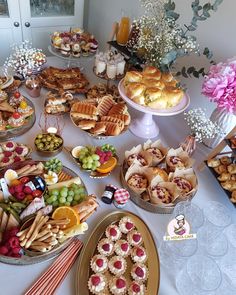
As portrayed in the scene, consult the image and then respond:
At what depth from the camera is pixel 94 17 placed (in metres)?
2.33

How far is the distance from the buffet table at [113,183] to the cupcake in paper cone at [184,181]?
0.22 ft

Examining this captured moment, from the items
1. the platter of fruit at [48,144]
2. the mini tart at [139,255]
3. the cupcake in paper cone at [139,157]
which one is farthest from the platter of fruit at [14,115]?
the mini tart at [139,255]

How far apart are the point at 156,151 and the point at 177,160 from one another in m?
0.09

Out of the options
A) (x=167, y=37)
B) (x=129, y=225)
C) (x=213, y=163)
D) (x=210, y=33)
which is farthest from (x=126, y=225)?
(x=210, y=33)

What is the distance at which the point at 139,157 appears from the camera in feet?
3.59

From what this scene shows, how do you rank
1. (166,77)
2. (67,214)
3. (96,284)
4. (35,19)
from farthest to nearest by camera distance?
(35,19) → (166,77) → (67,214) → (96,284)

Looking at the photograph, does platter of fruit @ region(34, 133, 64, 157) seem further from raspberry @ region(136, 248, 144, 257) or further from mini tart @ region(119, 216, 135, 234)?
raspberry @ region(136, 248, 144, 257)

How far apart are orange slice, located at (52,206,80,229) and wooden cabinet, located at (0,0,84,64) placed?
169cm

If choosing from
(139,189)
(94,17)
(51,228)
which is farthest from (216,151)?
(94,17)

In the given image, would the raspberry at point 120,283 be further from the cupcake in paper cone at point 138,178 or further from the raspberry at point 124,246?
the cupcake in paper cone at point 138,178

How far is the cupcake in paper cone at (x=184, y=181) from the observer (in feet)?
3.27

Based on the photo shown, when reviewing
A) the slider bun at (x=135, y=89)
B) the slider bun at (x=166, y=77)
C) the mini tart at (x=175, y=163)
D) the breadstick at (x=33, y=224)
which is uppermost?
the slider bun at (x=166, y=77)

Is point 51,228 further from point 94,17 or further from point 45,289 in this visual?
point 94,17

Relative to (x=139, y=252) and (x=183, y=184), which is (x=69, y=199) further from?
(x=183, y=184)
